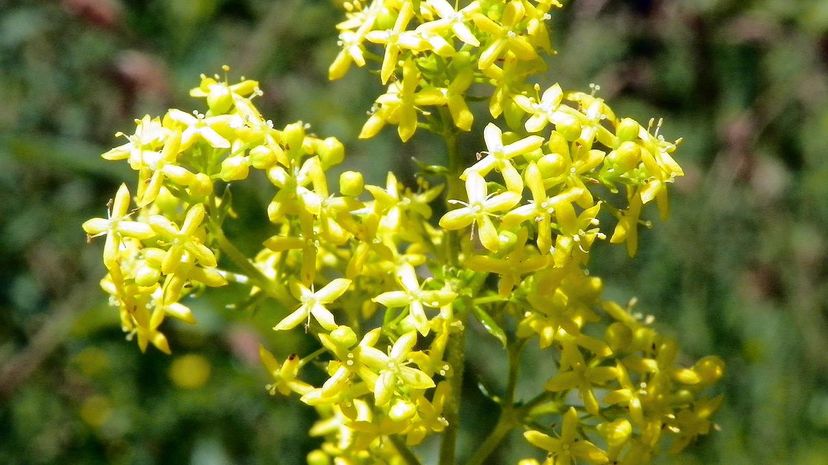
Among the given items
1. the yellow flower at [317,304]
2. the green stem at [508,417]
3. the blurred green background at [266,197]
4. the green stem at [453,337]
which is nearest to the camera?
the yellow flower at [317,304]

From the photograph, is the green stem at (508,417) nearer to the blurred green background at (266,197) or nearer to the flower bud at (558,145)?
the flower bud at (558,145)

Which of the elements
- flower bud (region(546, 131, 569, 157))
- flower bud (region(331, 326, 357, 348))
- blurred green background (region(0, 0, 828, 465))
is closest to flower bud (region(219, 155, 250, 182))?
flower bud (region(331, 326, 357, 348))

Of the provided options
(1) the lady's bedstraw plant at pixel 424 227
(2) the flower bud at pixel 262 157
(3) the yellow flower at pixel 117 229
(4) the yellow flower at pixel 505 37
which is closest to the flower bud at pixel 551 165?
(1) the lady's bedstraw plant at pixel 424 227

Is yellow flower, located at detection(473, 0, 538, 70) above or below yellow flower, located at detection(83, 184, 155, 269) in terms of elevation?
above

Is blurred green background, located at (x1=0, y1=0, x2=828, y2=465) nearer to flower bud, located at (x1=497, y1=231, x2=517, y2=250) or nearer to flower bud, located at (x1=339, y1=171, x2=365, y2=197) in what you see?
flower bud, located at (x1=339, y1=171, x2=365, y2=197)

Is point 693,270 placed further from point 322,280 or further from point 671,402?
point 322,280

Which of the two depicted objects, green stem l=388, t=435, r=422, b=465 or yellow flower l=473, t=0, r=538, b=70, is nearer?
yellow flower l=473, t=0, r=538, b=70

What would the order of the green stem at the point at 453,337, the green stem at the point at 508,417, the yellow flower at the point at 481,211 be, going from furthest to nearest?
the green stem at the point at 508,417
the green stem at the point at 453,337
the yellow flower at the point at 481,211
